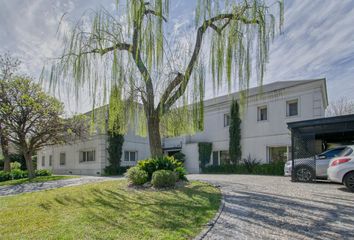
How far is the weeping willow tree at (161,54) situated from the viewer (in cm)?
746

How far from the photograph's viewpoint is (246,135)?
17906mm

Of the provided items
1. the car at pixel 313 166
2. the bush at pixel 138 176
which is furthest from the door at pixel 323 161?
the bush at pixel 138 176

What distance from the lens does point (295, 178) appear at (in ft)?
34.5

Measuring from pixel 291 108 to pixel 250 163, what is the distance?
4760 mm

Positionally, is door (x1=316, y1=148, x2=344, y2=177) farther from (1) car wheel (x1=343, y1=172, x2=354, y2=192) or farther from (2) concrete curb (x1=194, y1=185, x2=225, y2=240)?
(2) concrete curb (x1=194, y1=185, x2=225, y2=240)

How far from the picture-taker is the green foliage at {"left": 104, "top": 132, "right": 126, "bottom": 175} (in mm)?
19188

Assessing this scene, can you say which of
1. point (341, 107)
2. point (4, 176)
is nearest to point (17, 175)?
point (4, 176)

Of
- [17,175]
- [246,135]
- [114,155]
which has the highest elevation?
[246,135]

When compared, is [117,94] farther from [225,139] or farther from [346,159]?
[225,139]

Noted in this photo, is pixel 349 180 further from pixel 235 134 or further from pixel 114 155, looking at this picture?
pixel 114 155

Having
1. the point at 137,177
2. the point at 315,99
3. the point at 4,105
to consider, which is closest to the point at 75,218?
the point at 137,177

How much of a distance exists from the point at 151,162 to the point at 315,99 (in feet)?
38.1

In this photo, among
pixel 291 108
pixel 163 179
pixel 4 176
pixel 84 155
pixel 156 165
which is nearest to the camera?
pixel 163 179

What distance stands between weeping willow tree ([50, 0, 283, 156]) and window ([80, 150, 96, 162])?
1319cm
